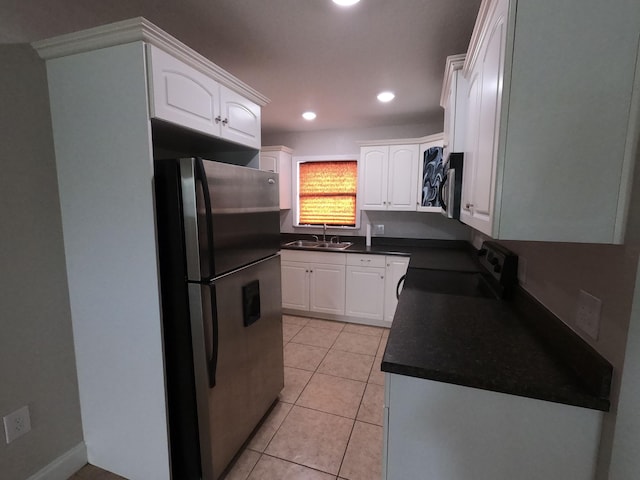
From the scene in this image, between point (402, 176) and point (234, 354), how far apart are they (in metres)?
2.69

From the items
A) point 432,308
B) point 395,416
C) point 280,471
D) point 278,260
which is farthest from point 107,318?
point 432,308

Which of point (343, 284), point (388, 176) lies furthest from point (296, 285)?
point (388, 176)

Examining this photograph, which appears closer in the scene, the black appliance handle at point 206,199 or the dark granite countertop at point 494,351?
the dark granite countertop at point 494,351

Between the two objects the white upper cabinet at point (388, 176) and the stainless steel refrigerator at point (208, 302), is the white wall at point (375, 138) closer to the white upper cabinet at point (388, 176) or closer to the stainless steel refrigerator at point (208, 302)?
the white upper cabinet at point (388, 176)

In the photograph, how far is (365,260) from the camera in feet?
11.2

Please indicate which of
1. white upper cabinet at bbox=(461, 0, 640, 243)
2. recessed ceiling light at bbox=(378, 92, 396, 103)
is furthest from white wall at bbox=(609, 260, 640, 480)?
recessed ceiling light at bbox=(378, 92, 396, 103)

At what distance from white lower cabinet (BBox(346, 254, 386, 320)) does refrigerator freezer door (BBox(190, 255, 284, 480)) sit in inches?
59.6

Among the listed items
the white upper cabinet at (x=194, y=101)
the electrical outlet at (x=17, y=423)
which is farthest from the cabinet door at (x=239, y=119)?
the electrical outlet at (x=17, y=423)

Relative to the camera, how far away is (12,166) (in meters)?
1.35

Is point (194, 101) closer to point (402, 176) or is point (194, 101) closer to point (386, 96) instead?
point (386, 96)

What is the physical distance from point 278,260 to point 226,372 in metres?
0.77

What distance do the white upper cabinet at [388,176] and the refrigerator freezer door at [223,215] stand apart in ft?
6.41

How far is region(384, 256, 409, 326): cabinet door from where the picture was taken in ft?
10.8

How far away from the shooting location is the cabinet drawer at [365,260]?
132 inches
